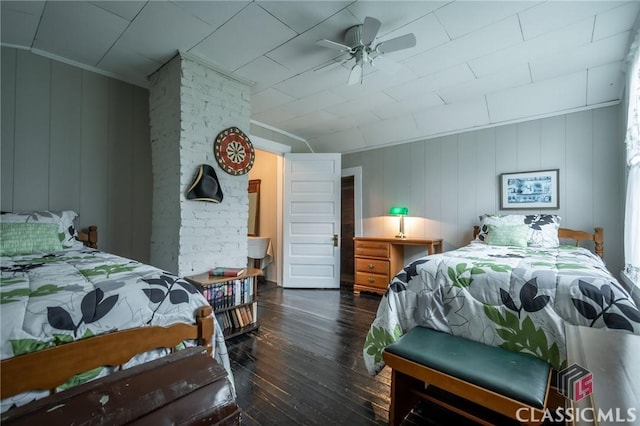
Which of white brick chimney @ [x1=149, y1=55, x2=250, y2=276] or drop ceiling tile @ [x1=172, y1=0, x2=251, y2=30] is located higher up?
drop ceiling tile @ [x1=172, y1=0, x2=251, y2=30]

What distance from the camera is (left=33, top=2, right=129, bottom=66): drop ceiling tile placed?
196 cm

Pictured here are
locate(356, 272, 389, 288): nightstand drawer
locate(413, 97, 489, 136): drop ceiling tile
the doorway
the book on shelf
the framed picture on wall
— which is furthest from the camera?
the doorway

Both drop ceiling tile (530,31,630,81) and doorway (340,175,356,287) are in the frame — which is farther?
doorway (340,175,356,287)

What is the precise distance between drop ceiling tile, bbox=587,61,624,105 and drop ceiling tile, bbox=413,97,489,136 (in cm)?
93

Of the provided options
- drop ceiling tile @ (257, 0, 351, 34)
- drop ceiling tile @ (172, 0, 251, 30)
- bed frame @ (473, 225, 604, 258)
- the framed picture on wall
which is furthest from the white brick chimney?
bed frame @ (473, 225, 604, 258)

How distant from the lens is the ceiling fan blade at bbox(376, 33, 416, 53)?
Result: 1970mm

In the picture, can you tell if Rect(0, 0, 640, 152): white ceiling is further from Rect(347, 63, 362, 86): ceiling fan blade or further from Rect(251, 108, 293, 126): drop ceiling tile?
Rect(347, 63, 362, 86): ceiling fan blade

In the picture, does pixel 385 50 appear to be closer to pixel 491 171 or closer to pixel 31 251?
pixel 491 171

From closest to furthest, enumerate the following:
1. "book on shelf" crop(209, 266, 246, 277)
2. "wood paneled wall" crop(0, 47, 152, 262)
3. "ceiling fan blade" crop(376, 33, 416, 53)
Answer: "ceiling fan blade" crop(376, 33, 416, 53) → "wood paneled wall" crop(0, 47, 152, 262) → "book on shelf" crop(209, 266, 246, 277)

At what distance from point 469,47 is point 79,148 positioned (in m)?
3.68

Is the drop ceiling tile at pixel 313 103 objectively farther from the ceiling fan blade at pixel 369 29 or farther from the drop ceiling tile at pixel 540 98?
the drop ceiling tile at pixel 540 98

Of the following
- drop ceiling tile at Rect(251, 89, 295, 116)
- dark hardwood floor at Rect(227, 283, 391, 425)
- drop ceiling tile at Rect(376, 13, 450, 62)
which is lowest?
dark hardwood floor at Rect(227, 283, 391, 425)

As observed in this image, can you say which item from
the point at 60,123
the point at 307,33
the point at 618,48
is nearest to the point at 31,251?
the point at 60,123

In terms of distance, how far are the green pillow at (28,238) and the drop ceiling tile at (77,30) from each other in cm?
153
